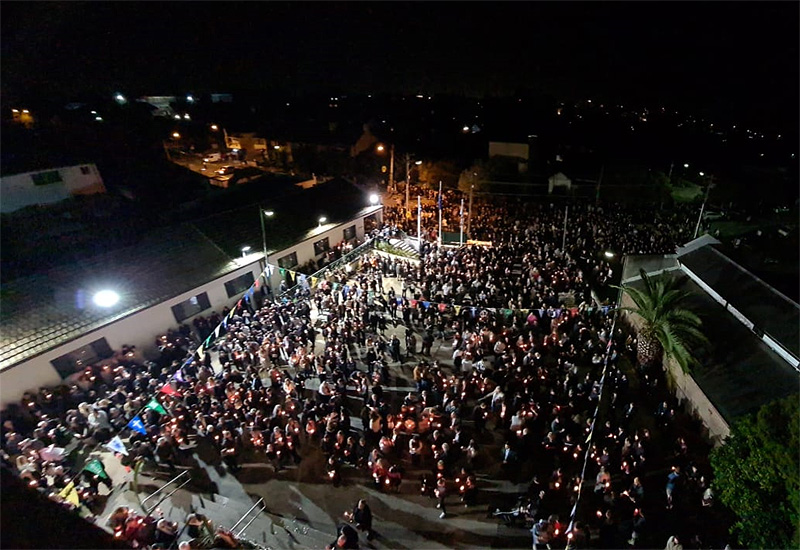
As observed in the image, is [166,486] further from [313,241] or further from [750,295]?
[750,295]

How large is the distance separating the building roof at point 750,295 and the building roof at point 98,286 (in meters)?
21.3

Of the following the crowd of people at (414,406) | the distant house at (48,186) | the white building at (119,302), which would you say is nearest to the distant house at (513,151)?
the crowd of people at (414,406)

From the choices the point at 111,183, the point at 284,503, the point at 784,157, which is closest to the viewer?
the point at 284,503

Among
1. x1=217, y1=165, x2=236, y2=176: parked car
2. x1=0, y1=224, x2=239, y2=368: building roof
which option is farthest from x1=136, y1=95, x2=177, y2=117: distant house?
x1=0, y1=224, x2=239, y2=368: building roof

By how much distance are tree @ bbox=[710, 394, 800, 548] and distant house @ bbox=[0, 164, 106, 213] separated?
119ft

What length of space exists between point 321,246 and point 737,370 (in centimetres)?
2082

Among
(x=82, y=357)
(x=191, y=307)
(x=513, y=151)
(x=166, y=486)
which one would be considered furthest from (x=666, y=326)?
(x=513, y=151)

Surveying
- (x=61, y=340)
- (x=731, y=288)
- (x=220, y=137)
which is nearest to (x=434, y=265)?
(x=731, y=288)

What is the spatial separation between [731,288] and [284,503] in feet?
55.1

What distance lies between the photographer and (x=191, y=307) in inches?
733

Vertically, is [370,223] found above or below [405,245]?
above

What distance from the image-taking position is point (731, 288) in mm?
14664

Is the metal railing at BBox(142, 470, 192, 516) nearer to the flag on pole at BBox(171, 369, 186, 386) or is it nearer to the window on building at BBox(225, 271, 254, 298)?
the flag on pole at BBox(171, 369, 186, 386)

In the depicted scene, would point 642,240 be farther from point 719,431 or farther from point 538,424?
point 538,424
